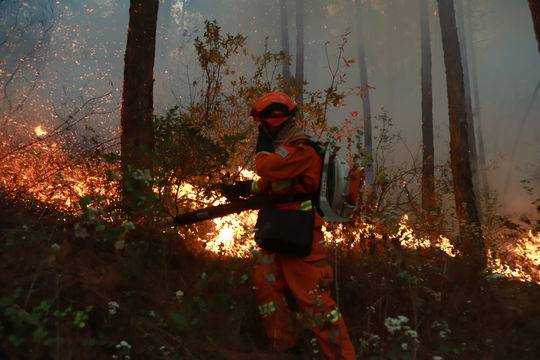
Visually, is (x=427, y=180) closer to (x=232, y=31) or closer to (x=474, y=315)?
(x=474, y=315)

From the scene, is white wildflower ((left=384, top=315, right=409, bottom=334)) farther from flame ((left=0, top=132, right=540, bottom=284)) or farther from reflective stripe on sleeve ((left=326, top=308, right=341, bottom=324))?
flame ((left=0, top=132, right=540, bottom=284))

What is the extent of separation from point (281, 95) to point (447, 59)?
7.38 metres

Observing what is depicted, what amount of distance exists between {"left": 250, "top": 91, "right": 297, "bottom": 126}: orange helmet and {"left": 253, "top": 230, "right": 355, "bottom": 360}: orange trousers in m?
0.96

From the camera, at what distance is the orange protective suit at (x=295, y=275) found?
3.50 meters

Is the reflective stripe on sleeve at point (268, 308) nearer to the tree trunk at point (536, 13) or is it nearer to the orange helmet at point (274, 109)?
the orange helmet at point (274, 109)

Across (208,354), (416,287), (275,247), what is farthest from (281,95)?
(416,287)

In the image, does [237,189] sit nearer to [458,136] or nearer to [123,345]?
[123,345]

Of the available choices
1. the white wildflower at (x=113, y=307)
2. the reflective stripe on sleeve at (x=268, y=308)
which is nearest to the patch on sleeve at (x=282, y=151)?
the reflective stripe on sleeve at (x=268, y=308)

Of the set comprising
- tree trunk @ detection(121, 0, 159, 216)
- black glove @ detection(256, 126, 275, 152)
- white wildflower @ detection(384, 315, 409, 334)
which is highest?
tree trunk @ detection(121, 0, 159, 216)

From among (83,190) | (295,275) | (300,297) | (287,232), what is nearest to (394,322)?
(300,297)

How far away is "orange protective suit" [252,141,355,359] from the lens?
3.50m

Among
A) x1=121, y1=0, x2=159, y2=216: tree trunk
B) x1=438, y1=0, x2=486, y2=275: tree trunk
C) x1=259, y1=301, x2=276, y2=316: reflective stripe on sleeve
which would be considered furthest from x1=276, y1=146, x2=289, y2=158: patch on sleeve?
x1=438, y1=0, x2=486, y2=275: tree trunk

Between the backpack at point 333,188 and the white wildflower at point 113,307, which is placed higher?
the backpack at point 333,188

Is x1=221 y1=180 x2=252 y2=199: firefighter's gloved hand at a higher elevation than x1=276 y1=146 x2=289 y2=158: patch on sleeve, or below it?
below
